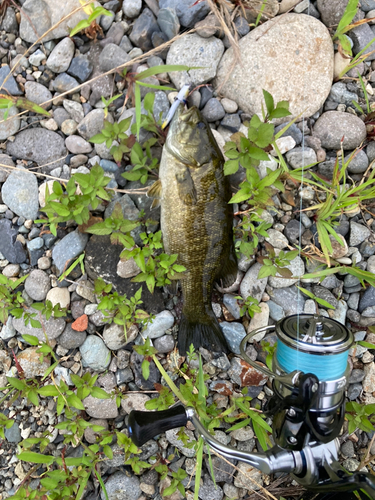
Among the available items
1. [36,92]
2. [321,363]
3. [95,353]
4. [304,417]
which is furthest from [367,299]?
[36,92]

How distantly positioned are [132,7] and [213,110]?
41.7 inches

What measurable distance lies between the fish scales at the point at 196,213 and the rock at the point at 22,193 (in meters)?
1.07

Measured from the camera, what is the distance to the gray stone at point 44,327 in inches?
114

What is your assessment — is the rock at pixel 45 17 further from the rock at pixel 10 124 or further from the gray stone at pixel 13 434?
the gray stone at pixel 13 434

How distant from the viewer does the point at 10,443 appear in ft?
9.78

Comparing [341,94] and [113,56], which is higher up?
[113,56]

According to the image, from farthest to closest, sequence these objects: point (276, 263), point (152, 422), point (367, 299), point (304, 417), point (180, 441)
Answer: point (367, 299), point (180, 441), point (276, 263), point (152, 422), point (304, 417)

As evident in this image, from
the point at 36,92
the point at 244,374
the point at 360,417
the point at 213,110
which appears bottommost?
the point at 360,417

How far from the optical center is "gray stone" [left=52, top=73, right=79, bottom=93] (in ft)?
9.78

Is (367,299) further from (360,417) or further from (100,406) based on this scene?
(100,406)

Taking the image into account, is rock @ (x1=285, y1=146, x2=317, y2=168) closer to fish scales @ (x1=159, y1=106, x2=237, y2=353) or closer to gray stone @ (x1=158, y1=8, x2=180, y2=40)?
fish scales @ (x1=159, y1=106, x2=237, y2=353)

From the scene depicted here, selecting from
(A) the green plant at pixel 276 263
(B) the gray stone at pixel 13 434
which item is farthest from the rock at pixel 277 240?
(B) the gray stone at pixel 13 434

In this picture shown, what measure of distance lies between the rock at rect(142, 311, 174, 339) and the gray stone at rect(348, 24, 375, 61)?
2.71 m

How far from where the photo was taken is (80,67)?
2.99 m
